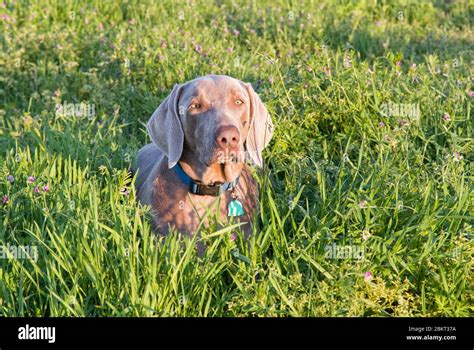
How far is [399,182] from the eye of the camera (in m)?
4.03

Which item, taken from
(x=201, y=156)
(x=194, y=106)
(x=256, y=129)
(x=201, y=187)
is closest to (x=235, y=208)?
(x=201, y=187)

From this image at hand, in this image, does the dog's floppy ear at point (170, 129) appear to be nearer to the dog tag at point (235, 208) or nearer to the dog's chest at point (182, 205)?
the dog's chest at point (182, 205)

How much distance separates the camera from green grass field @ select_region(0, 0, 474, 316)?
130 inches

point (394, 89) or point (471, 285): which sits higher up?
point (394, 89)

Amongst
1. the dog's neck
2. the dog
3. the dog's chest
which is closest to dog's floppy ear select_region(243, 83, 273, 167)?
the dog

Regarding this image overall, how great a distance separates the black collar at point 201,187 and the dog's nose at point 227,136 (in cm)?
35

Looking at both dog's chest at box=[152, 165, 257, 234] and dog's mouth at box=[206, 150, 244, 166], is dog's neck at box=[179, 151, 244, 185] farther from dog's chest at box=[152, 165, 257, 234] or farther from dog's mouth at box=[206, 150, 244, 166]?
dog's mouth at box=[206, 150, 244, 166]

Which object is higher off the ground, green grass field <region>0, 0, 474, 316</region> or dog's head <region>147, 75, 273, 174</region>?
dog's head <region>147, 75, 273, 174</region>

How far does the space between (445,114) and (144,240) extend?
2349 millimetres

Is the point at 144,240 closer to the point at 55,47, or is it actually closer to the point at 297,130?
the point at 297,130

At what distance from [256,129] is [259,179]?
282 mm

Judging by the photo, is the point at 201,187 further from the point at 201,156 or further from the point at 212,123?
the point at 212,123
